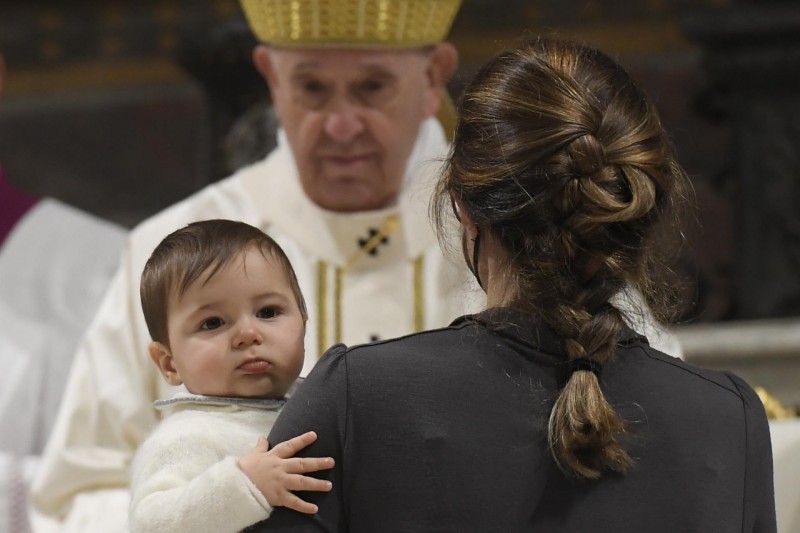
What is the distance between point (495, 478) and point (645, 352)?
27cm

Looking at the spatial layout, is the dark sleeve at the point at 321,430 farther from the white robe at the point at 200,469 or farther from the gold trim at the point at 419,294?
the gold trim at the point at 419,294

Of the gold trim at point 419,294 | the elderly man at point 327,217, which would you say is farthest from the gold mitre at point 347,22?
the gold trim at point 419,294

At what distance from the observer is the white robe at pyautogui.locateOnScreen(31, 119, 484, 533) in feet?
11.6

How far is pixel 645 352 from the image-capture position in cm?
190

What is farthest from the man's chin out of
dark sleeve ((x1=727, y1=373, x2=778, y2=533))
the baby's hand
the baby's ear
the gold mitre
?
the baby's hand

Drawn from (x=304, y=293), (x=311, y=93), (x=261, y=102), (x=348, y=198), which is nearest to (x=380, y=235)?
(x=348, y=198)

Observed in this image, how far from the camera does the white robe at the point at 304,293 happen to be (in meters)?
3.54

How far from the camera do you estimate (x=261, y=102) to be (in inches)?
197

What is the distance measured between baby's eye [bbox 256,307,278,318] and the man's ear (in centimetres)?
166

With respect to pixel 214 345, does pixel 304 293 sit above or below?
below

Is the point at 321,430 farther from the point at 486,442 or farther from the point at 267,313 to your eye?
the point at 267,313

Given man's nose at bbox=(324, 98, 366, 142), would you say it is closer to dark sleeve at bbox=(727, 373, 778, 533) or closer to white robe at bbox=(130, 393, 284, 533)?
white robe at bbox=(130, 393, 284, 533)

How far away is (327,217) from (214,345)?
5.50ft

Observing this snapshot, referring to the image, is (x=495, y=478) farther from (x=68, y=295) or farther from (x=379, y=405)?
(x=68, y=295)
